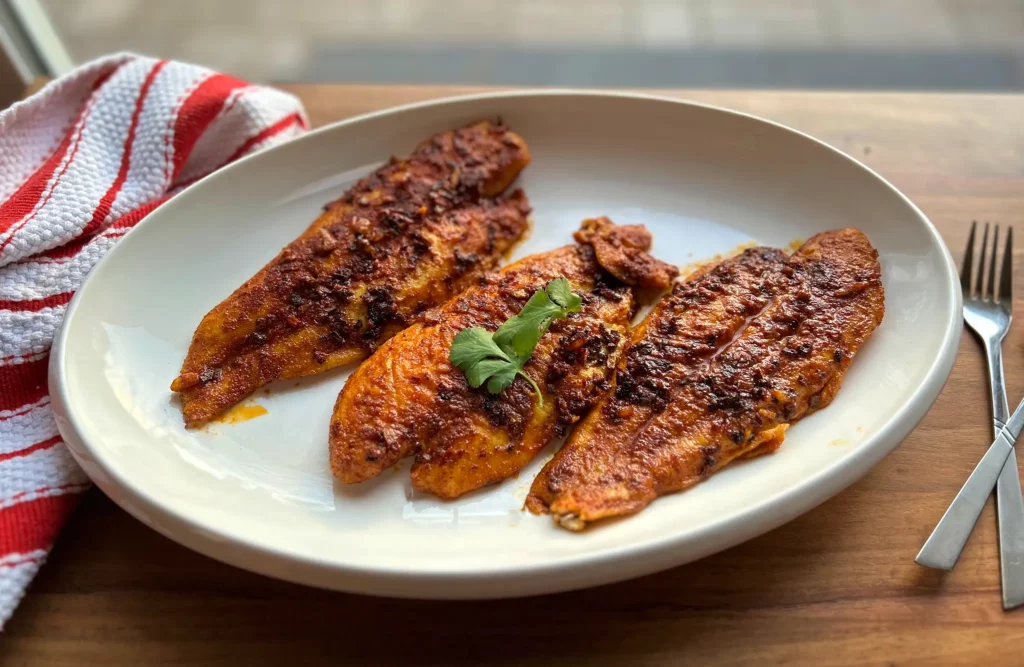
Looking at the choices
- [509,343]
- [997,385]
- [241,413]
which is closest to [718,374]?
[509,343]

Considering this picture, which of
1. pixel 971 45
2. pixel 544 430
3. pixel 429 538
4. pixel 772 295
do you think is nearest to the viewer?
pixel 429 538

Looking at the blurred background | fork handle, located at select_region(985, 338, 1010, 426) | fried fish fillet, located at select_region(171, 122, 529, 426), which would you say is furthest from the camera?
the blurred background

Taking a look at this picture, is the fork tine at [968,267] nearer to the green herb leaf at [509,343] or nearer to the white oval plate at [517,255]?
the white oval plate at [517,255]

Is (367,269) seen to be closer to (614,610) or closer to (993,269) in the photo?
(614,610)

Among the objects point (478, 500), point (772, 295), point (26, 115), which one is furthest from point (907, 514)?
point (26, 115)

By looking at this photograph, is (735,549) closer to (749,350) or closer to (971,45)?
(749,350)

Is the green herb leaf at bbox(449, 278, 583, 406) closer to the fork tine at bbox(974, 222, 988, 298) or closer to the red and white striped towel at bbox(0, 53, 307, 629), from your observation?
the red and white striped towel at bbox(0, 53, 307, 629)

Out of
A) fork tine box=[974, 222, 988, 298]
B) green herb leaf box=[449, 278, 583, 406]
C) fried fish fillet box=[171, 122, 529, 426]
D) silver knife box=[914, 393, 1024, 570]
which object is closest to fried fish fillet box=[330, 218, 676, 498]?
green herb leaf box=[449, 278, 583, 406]
